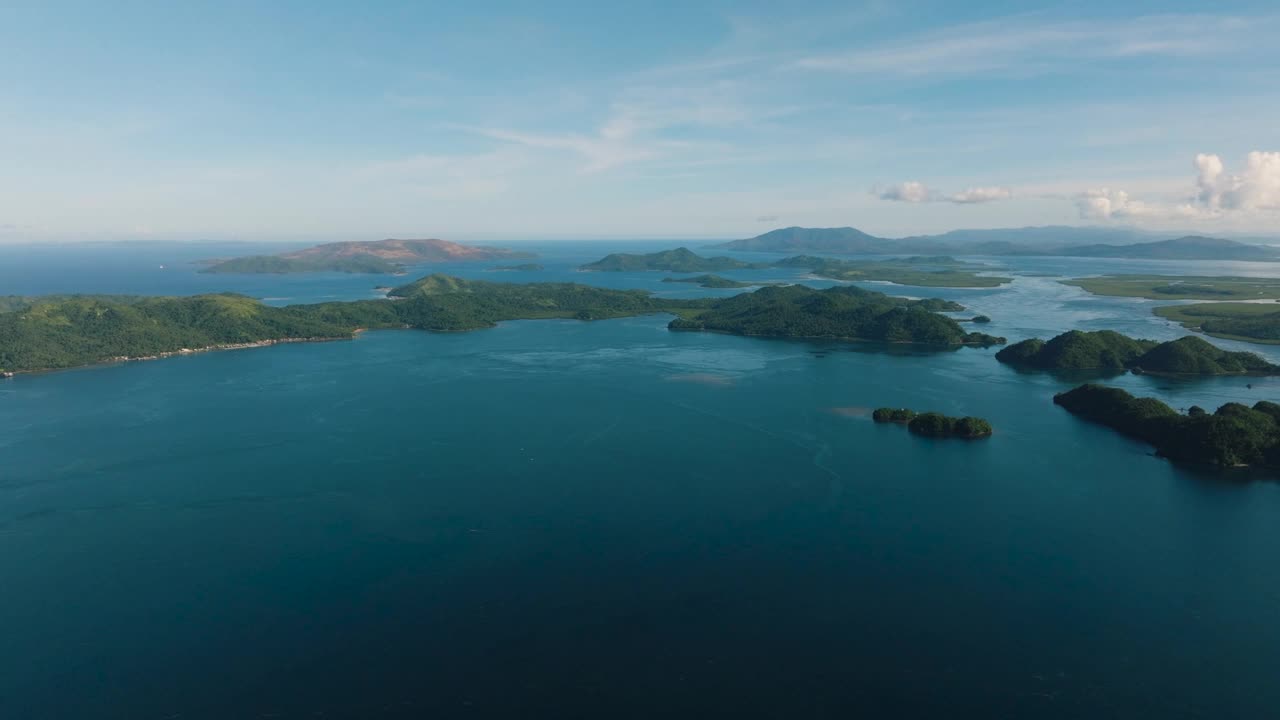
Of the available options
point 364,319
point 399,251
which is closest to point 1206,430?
point 364,319

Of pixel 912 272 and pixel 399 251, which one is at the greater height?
pixel 399 251

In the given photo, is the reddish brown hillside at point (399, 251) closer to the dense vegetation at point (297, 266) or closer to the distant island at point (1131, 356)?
the dense vegetation at point (297, 266)

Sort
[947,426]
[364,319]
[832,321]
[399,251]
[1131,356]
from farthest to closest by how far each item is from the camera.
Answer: [399,251], [364,319], [832,321], [1131,356], [947,426]

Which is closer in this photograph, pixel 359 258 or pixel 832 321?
pixel 832 321

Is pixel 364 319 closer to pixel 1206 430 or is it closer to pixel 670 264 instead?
pixel 1206 430

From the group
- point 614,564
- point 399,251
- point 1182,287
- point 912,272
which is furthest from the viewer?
point 399,251

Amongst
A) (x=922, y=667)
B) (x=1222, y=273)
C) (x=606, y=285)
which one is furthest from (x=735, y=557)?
(x=1222, y=273)

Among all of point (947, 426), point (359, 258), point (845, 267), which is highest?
point (359, 258)

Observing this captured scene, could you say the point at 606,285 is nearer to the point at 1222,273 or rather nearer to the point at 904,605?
the point at 904,605
